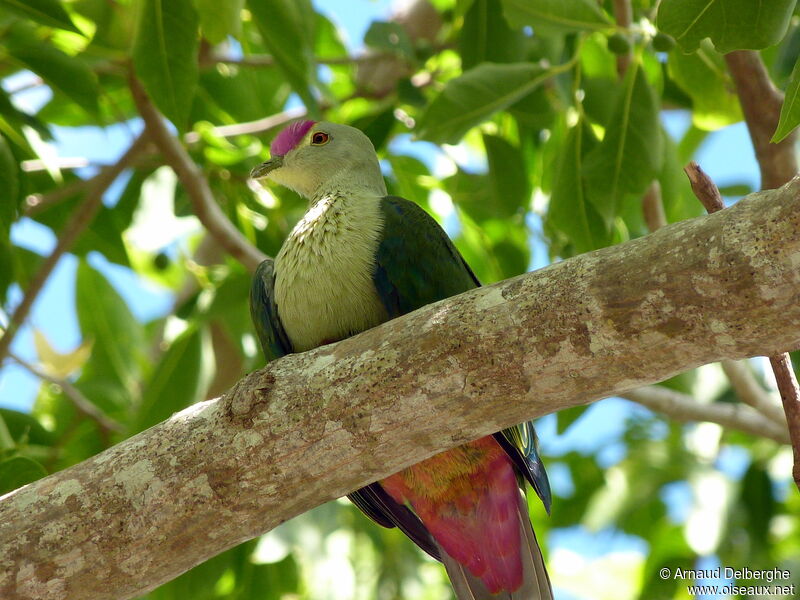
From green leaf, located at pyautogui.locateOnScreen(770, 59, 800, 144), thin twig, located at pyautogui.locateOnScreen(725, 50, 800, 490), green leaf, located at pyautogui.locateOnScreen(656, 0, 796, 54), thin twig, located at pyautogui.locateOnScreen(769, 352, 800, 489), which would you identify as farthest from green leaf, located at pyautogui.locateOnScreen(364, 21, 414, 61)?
thin twig, located at pyautogui.locateOnScreen(769, 352, 800, 489)

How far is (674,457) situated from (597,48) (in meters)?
2.15

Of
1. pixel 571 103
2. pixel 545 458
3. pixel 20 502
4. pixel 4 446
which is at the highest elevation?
pixel 571 103

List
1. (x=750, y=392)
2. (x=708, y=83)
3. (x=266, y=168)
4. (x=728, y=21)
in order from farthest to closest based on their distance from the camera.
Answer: (x=266, y=168) → (x=750, y=392) → (x=708, y=83) → (x=728, y=21)

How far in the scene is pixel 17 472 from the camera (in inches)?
109

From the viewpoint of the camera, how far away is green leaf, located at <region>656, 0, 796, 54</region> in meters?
2.24

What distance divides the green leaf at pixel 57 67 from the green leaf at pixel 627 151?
1.79m

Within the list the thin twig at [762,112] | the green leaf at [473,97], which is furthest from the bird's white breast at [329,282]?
the thin twig at [762,112]

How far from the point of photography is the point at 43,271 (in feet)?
12.3

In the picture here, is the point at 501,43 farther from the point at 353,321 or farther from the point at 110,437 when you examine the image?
the point at 110,437

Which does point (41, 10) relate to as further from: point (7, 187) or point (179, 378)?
point (179, 378)

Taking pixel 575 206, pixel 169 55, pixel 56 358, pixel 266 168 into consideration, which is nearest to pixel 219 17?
pixel 169 55

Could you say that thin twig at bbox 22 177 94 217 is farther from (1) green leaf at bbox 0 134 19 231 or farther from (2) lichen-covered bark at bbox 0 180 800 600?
(2) lichen-covered bark at bbox 0 180 800 600

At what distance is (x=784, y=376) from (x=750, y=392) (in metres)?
1.58

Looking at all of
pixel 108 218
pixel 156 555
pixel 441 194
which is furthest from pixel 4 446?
pixel 441 194
